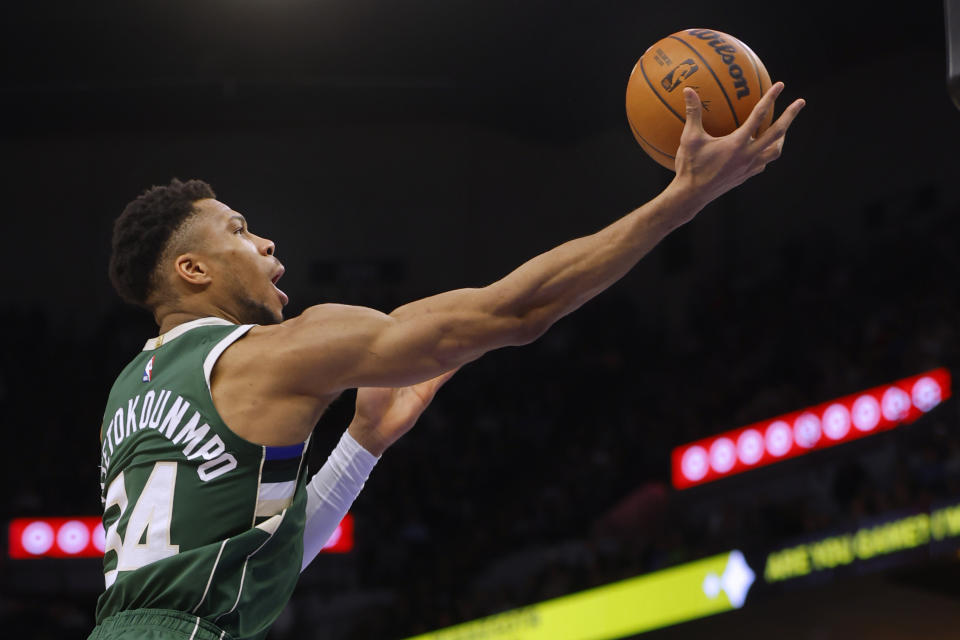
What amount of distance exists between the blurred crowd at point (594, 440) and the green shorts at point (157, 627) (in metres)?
6.21

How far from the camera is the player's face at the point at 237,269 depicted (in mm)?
2713

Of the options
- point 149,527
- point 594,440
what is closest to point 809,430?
point 594,440

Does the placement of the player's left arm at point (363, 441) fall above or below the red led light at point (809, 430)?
below

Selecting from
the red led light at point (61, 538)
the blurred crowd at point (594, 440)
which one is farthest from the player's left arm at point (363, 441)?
the red led light at point (61, 538)

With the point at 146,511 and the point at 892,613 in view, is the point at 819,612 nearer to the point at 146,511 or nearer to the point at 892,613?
the point at 892,613

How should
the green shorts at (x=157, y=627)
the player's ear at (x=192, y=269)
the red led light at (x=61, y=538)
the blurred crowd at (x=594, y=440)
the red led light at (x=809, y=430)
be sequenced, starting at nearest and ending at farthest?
the green shorts at (x=157, y=627)
the player's ear at (x=192, y=269)
the blurred crowd at (x=594, y=440)
the red led light at (x=809, y=430)
the red led light at (x=61, y=538)

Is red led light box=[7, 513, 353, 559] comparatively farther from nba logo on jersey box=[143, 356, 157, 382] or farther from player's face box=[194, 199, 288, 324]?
nba logo on jersey box=[143, 356, 157, 382]

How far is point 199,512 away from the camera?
233 centimetres

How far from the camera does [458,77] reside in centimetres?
1466

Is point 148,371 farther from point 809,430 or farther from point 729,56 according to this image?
point 809,430

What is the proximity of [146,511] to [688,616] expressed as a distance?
680cm

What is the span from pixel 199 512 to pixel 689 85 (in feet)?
5.10

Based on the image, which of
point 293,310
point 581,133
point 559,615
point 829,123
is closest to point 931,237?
point 829,123

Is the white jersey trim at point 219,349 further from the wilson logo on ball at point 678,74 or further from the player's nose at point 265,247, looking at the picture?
the wilson logo on ball at point 678,74
